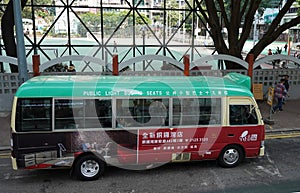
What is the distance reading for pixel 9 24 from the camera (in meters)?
13.2

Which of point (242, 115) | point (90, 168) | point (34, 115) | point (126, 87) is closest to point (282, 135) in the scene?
point (242, 115)

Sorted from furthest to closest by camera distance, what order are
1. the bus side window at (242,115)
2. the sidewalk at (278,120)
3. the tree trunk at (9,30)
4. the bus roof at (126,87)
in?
the tree trunk at (9,30), the sidewalk at (278,120), the bus side window at (242,115), the bus roof at (126,87)

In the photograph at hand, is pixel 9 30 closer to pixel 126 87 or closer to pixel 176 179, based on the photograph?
pixel 126 87

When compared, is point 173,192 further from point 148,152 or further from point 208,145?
point 208,145

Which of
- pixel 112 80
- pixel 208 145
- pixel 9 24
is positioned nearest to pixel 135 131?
pixel 112 80

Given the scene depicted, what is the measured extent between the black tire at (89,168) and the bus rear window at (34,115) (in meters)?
1.00

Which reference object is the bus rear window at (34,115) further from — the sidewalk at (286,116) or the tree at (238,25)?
the tree at (238,25)

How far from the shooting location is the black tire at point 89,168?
5918 millimetres

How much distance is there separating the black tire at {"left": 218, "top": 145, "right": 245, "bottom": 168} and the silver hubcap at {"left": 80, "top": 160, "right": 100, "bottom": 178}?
295 centimetres

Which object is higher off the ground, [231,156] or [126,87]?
[126,87]

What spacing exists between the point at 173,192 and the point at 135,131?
1502 millimetres

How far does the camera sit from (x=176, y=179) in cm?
619

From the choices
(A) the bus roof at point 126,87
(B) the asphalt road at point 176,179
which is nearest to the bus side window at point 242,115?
(A) the bus roof at point 126,87

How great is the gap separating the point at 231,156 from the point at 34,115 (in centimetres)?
463
